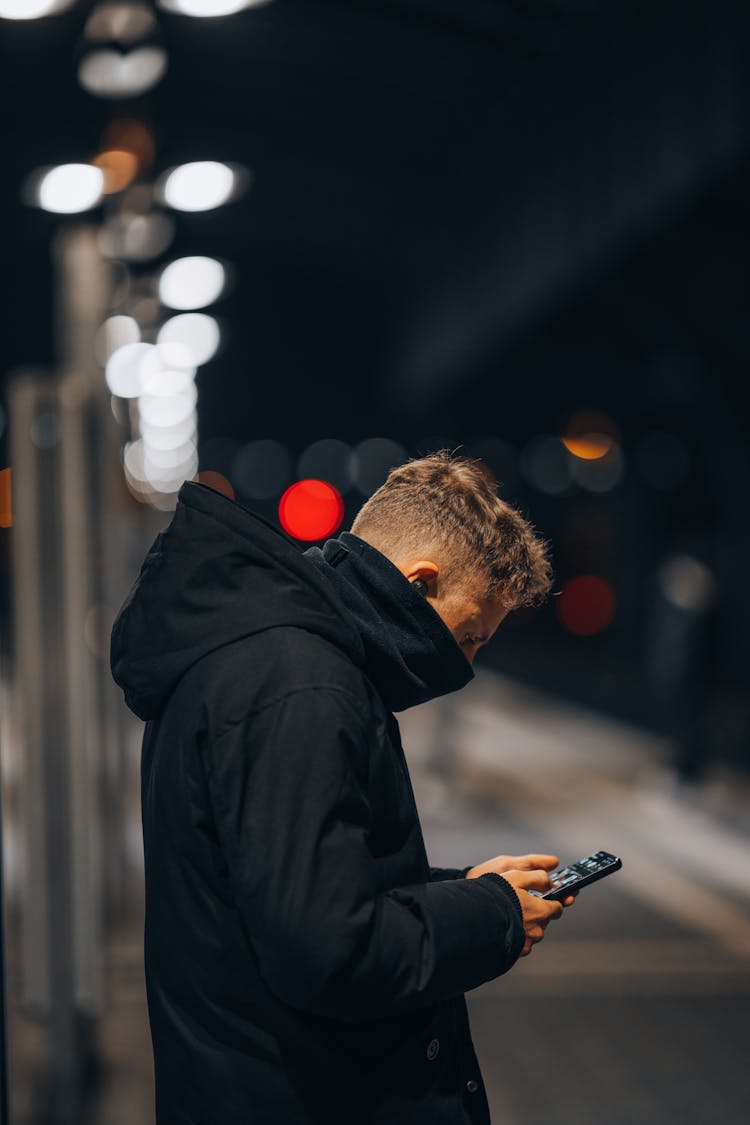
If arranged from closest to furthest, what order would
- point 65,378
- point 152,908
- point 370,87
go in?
point 152,908 < point 65,378 < point 370,87

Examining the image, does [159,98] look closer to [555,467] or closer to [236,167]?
[236,167]

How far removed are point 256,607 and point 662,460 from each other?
22302 mm

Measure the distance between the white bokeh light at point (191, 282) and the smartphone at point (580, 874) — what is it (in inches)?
387

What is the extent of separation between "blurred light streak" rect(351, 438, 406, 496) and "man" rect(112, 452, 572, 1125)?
100 feet

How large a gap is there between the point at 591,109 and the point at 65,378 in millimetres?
8821

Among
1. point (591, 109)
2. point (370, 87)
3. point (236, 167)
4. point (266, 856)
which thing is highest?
point (370, 87)

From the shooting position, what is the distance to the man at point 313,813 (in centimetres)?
182

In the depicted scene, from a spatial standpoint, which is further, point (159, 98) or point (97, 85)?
point (159, 98)

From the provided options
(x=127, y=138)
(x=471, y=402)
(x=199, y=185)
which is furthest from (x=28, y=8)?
(x=471, y=402)

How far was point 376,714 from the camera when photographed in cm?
194

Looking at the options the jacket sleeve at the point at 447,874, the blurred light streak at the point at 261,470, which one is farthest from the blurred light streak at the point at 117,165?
the blurred light streak at the point at 261,470

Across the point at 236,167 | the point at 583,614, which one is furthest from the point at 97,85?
the point at 583,614

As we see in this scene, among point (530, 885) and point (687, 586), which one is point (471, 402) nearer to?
point (687, 586)

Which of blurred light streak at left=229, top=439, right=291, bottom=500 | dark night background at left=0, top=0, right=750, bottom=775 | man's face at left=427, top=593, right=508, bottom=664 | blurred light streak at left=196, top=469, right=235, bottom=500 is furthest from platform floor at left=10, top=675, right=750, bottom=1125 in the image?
blurred light streak at left=229, top=439, right=291, bottom=500
